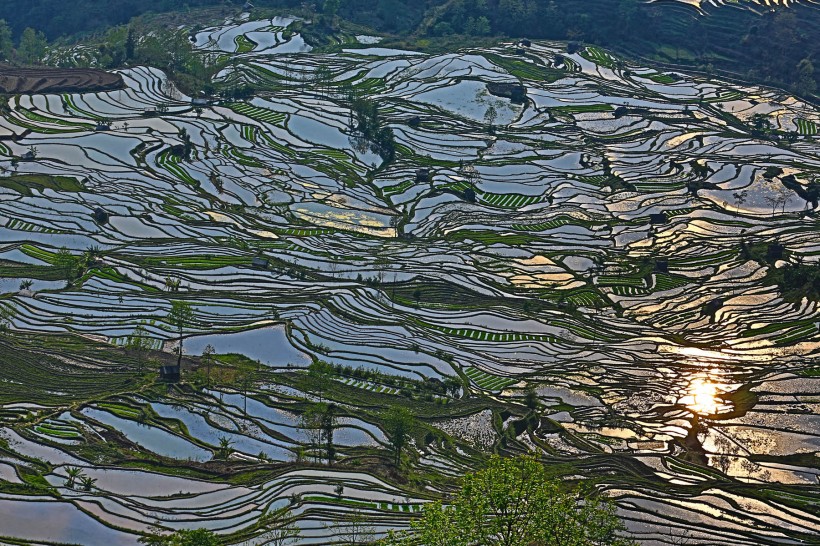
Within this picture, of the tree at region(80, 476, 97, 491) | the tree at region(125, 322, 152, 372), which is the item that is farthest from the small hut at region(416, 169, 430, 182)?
the tree at region(80, 476, 97, 491)

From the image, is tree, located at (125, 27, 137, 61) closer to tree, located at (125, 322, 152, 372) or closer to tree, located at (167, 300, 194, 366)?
tree, located at (167, 300, 194, 366)

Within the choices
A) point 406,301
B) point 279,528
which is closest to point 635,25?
point 406,301

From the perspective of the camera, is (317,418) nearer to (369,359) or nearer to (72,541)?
(369,359)

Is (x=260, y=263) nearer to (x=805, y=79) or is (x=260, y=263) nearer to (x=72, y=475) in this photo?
(x=72, y=475)

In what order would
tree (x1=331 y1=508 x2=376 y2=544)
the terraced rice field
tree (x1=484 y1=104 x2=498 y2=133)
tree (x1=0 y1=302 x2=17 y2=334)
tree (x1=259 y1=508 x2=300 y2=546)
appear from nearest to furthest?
tree (x1=259 y1=508 x2=300 y2=546) → tree (x1=331 y1=508 x2=376 y2=544) → the terraced rice field → tree (x1=0 y1=302 x2=17 y2=334) → tree (x1=484 y1=104 x2=498 y2=133)

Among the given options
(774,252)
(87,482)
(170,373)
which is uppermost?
(774,252)

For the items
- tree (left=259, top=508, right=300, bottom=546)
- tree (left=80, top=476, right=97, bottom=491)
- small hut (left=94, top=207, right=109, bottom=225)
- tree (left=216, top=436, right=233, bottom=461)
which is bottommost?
tree (left=259, top=508, right=300, bottom=546)
